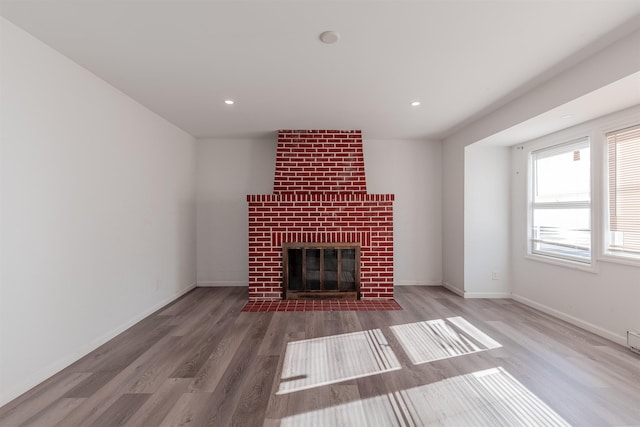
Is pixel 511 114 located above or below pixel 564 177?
above

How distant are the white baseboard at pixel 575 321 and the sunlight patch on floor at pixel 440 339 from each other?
41.4 inches

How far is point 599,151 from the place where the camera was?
2.83 m


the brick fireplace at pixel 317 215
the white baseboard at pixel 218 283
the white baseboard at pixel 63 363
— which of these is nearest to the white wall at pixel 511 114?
the brick fireplace at pixel 317 215

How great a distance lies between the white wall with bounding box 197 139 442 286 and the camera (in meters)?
4.70

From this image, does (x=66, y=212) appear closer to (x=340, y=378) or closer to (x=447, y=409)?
(x=340, y=378)

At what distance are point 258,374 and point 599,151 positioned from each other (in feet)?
11.9

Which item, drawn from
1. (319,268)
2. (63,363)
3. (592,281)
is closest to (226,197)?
(319,268)

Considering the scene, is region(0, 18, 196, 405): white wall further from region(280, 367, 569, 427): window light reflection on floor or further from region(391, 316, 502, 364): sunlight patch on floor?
region(391, 316, 502, 364): sunlight patch on floor

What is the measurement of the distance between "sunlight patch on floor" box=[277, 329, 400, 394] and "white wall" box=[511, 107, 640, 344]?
6.74 feet

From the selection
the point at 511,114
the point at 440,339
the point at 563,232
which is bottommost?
the point at 440,339

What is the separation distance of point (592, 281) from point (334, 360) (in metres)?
2.64

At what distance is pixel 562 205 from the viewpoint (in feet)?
10.8

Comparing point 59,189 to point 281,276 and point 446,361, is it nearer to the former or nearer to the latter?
point 281,276

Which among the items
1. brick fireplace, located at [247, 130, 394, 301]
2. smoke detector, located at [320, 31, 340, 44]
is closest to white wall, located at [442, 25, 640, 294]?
brick fireplace, located at [247, 130, 394, 301]
